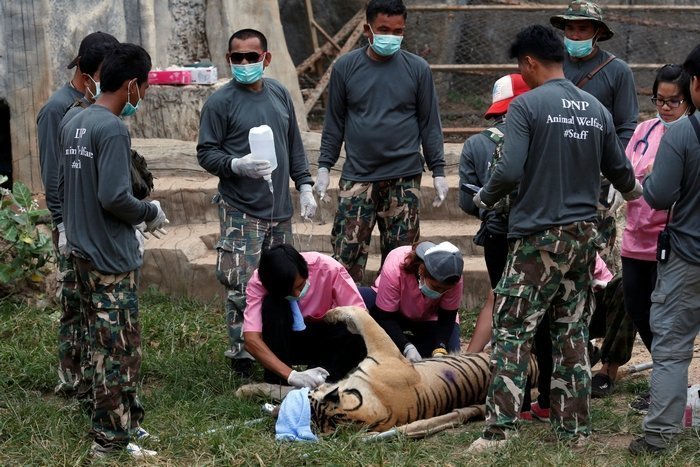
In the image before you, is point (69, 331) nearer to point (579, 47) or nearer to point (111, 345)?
point (111, 345)

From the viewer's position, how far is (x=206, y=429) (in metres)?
5.30

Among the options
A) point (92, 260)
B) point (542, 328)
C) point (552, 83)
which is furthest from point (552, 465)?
point (92, 260)

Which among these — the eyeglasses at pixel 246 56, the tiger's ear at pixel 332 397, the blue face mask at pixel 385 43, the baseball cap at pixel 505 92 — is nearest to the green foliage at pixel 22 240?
the eyeglasses at pixel 246 56

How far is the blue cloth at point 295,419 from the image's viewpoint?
5156mm

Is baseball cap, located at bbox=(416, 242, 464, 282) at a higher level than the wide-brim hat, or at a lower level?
lower

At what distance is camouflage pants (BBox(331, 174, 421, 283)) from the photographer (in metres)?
6.70

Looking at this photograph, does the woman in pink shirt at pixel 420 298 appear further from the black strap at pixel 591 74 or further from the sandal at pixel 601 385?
the black strap at pixel 591 74

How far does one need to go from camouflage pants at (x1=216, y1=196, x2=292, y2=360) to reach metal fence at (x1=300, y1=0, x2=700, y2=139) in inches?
232

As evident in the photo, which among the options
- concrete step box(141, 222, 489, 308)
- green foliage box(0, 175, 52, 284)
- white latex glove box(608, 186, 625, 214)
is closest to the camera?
white latex glove box(608, 186, 625, 214)

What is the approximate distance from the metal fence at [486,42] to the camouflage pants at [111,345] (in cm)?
741

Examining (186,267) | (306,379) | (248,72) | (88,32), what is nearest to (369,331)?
(306,379)

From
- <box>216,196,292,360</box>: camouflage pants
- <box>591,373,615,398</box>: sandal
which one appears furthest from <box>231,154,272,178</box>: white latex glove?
<box>591,373,615,398</box>: sandal

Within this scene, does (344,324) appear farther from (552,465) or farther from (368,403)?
(552,465)

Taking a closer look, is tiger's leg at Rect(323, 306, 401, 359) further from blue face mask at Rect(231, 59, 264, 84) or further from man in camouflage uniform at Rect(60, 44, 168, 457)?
blue face mask at Rect(231, 59, 264, 84)
